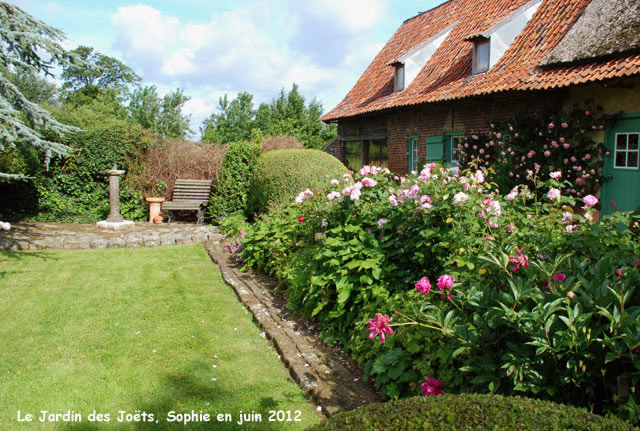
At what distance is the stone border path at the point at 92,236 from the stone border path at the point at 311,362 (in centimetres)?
442

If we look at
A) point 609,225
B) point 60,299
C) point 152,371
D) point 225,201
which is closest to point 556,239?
point 609,225

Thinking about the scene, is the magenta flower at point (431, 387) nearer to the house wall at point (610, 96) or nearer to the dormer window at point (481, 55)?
the house wall at point (610, 96)

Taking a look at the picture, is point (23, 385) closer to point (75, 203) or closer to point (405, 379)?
point (405, 379)

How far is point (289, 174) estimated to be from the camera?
32.7 ft

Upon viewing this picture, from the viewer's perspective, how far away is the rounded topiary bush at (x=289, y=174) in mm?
9789

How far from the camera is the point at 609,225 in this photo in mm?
3141

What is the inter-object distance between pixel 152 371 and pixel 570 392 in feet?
9.70

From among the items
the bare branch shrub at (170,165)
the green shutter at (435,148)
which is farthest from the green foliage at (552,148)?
the bare branch shrub at (170,165)

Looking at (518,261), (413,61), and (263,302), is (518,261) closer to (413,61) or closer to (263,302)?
(263,302)

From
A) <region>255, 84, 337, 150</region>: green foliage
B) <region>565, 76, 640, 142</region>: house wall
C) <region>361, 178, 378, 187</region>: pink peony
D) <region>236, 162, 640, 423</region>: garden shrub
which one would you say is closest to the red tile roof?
<region>565, 76, 640, 142</region>: house wall

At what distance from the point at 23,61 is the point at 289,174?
520 centimetres

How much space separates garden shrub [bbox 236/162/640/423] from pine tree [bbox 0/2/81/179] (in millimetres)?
5506

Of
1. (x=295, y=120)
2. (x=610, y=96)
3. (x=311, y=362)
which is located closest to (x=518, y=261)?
(x=311, y=362)

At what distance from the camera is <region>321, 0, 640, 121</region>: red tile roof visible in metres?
8.82
